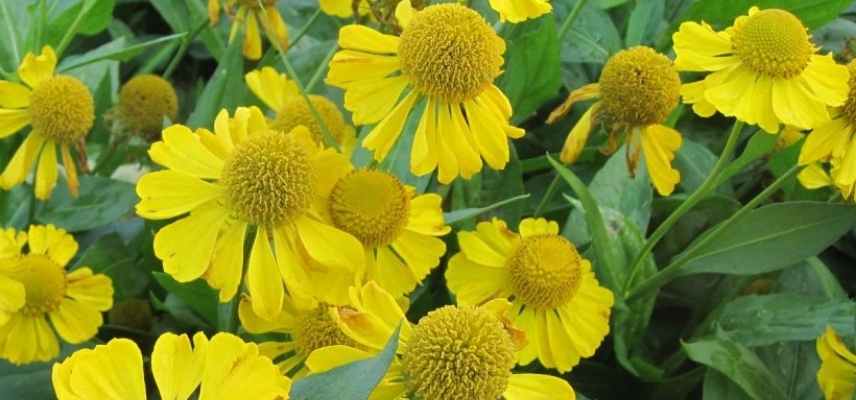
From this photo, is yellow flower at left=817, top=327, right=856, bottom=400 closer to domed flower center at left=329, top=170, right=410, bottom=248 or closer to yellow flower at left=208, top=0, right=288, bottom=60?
domed flower center at left=329, top=170, right=410, bottom=248

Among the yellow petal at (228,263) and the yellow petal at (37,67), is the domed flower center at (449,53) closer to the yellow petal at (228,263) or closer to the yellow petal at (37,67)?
the yellow petal at (228,263)

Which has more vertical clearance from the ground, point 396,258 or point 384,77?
point 384,77

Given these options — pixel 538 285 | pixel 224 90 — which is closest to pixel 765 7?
pixel 538 285

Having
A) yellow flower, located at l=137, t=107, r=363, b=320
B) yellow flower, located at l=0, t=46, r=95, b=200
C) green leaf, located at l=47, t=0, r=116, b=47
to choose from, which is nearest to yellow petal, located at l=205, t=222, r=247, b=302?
yellow flower, located at l=137, t=107, r=363, b=320

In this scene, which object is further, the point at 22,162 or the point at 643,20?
the point at 643,20

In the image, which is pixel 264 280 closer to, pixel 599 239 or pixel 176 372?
pixel 176 372

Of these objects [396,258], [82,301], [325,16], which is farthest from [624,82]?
[325,16]

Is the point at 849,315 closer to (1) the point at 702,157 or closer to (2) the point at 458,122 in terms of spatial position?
(1) the point at 702,157
